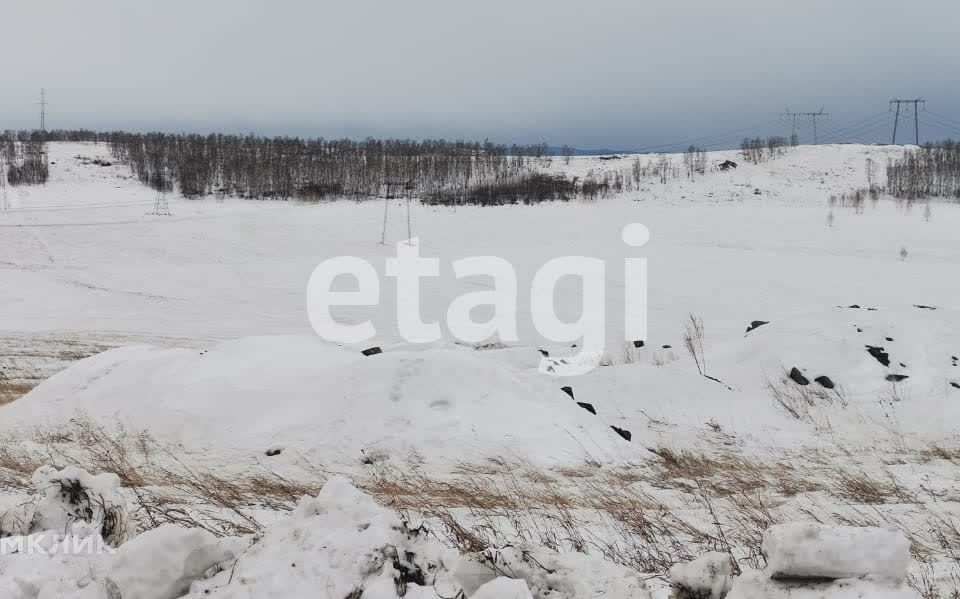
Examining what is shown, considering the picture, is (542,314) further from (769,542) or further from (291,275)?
(769,542)

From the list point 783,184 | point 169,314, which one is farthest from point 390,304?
point 783,184

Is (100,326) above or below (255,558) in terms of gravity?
below

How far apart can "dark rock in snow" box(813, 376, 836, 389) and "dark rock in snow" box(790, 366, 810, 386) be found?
7.2 inches

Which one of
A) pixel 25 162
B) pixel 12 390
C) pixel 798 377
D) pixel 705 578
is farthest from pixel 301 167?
pixel 705 578

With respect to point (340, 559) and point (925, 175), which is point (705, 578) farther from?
point (925, 175)

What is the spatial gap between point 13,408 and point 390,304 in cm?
1708

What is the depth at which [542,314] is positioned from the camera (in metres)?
25.0

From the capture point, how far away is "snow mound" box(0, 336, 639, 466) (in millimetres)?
7184

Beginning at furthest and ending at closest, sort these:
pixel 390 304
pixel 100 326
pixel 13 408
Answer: pixel 390 304 → pixel 100 326 → pixel 13 408

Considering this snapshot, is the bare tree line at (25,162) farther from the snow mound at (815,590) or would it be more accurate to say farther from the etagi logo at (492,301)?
the snow mound at (815,590)

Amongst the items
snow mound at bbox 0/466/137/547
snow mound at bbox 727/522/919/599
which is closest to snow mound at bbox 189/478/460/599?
snow mound at bbox 0/466/137/547

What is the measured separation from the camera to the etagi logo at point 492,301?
21.2m

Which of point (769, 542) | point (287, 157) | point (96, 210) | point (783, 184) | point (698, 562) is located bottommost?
point (698, 562)

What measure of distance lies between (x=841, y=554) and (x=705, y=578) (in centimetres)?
57
